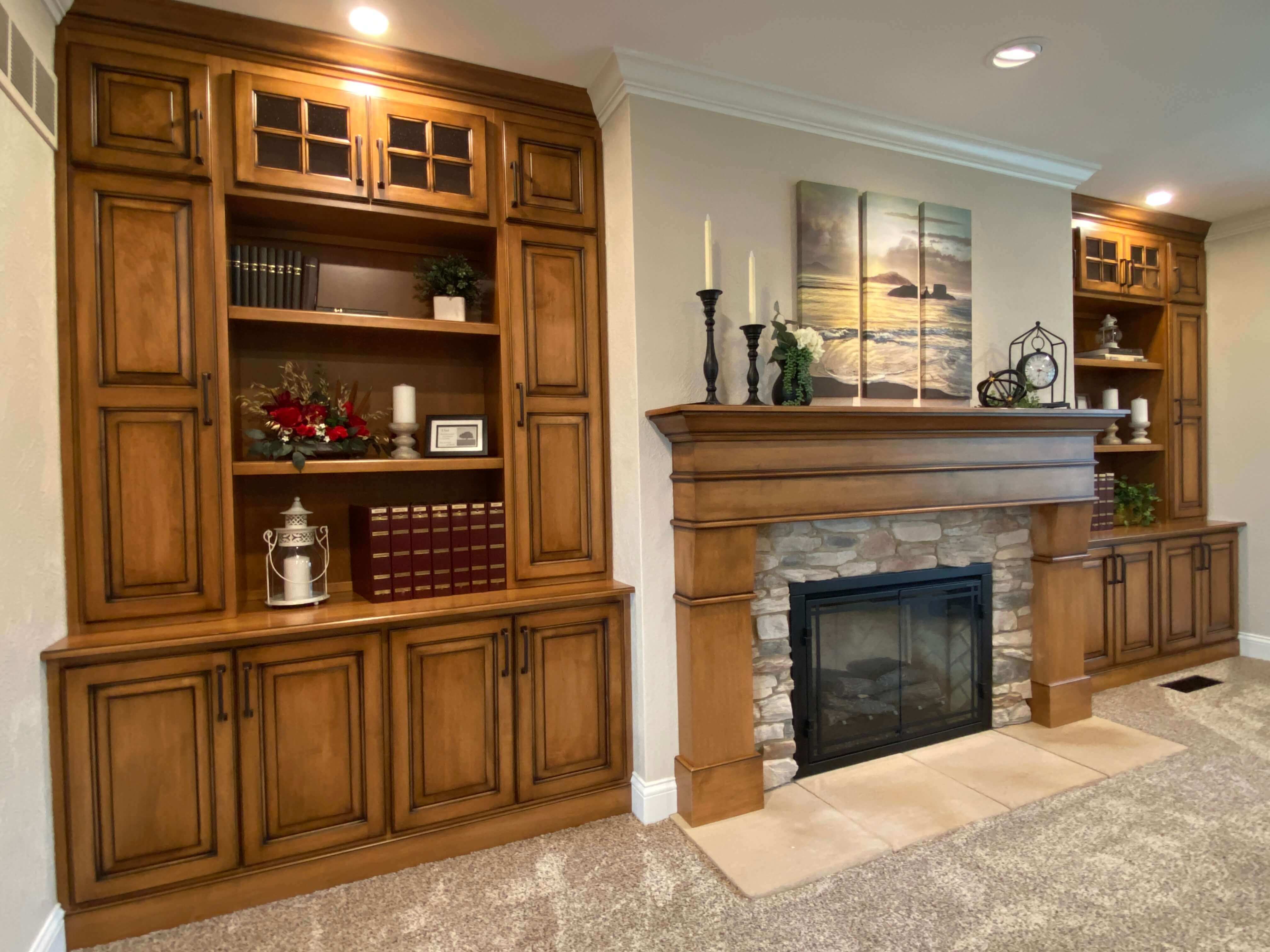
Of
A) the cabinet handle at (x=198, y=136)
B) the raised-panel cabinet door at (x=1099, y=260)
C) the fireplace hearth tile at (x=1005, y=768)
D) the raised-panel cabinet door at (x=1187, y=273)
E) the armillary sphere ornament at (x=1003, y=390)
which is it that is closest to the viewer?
the cabinet handle at (x=198, y=136)

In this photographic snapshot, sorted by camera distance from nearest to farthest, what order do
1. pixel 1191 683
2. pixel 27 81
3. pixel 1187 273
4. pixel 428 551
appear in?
pixel 27 81, pixel 428 551, pixel 1191 683, pixel 1187 273

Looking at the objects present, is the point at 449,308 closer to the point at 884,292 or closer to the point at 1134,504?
the point at 884,292

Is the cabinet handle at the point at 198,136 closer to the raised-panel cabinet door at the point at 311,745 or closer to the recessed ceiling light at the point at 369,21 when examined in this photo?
the recessed ceiling light at the point at 369,21

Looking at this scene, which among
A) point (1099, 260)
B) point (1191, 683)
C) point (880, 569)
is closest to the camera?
point (880, 569)

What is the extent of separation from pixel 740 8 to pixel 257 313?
182cm

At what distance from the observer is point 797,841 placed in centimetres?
238

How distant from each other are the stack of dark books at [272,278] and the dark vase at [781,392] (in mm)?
1689

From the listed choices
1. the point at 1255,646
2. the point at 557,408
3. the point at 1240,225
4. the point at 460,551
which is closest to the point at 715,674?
the point at 460,551

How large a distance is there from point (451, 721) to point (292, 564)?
30.2 inches

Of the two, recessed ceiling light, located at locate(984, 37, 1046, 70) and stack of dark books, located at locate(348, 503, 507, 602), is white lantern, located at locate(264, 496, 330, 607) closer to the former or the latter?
stack of dark books, located at locate(348, 503, 507, 602)

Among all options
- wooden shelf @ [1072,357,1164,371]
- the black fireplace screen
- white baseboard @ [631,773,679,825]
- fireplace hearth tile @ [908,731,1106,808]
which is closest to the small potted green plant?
the black fireplace screen

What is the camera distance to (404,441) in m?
2.56

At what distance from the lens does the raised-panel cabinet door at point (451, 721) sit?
89.5 inches

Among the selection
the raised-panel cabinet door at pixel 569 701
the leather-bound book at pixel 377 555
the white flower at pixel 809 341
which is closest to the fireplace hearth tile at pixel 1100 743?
the raised-panel cabinet door at pixel 569 701
